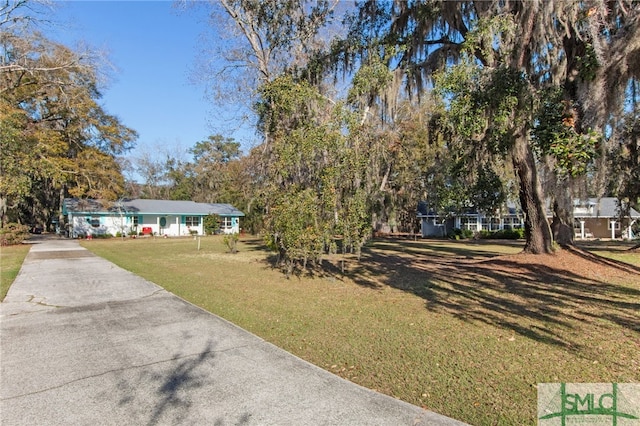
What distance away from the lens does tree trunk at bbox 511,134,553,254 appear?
10720mm

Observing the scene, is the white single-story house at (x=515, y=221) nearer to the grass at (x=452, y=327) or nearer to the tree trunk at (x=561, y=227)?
the tree trunk at (x=561, y=227)

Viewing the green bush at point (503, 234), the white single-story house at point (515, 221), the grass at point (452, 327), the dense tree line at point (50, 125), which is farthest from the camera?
the white single-story house at point (515, 221)

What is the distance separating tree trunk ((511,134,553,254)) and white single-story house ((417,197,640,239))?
627 inches

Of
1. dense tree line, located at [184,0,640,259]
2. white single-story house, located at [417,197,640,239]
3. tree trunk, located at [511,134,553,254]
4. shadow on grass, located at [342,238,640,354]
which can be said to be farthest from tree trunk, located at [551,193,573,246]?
white single-story house, located at [417,197,640,239]

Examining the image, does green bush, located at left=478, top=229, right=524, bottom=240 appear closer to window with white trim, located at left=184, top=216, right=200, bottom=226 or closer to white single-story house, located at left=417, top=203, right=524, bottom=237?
white single-story house, located at left=417, top=203, right=524, bottom=237

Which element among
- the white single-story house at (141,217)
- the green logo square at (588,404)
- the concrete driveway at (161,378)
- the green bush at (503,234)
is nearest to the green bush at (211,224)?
the white single-story house at (141,217)

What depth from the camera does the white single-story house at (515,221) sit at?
29.6 m

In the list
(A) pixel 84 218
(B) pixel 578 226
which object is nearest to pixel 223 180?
(A) pixel 84 218

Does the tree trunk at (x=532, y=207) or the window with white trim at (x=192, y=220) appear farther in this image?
the window with white trim at (x=192, y=220)

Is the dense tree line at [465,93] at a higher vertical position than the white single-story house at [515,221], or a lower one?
higher

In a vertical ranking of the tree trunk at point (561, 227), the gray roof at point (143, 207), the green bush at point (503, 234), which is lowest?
the green bush at point (503, 234)

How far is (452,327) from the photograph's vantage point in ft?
17.1

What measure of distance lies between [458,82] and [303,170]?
13.8 feet

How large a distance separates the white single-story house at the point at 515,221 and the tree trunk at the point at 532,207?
15.9m
